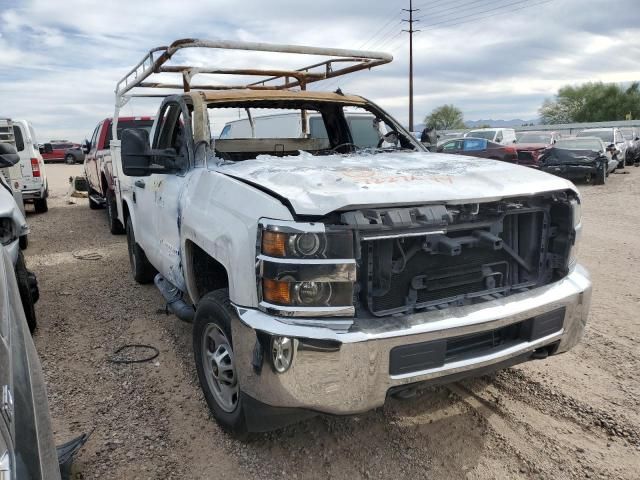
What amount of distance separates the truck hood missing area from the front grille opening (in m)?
0.17

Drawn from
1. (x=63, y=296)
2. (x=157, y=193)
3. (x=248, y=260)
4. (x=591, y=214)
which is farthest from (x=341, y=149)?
(x=591, y=214)

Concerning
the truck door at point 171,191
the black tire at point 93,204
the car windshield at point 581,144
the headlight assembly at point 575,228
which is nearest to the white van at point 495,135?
the car windshield at point 581,144

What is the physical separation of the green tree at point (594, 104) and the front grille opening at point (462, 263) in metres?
60.0

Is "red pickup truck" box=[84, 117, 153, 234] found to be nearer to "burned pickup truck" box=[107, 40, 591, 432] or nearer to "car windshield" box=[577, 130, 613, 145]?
"burned pickup truck" box=[107, 40, 591, 432]

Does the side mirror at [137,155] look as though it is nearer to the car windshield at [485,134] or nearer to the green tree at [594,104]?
the car windshield at [485,134]

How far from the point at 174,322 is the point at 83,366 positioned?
97 centimetres

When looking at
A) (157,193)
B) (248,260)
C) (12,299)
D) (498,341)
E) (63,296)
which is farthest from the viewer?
(63,296)

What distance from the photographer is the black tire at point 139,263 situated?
17.7 feet

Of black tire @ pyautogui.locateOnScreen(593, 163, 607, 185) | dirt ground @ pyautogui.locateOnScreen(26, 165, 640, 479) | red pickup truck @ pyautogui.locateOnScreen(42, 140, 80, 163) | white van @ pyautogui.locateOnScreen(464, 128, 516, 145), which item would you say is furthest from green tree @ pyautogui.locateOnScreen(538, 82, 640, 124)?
dirt ground @ pyautogui.locateOnScreen(26, 165, 640, 479)

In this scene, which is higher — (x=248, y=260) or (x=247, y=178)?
(x=247, y=178)

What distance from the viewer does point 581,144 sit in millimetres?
15914

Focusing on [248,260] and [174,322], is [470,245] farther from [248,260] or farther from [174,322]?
[174,322]

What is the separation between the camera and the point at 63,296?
5.46m

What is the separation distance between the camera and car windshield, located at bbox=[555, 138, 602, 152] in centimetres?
1575
